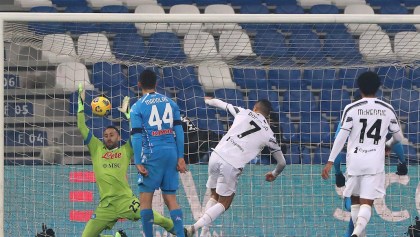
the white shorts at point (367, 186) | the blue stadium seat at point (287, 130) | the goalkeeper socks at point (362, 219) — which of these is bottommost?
the goalkeeper socks at point (362, 219)

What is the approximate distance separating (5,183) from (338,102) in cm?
463

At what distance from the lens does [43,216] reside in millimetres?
13727

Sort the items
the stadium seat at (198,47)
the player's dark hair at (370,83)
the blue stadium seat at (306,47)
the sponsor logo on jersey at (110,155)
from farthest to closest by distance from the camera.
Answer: the blue stadium seat at (306,47) < the stadium seat at (198,47) < the sponsor logo on jersey at (110,155) < the player's dark hair at (370,83)

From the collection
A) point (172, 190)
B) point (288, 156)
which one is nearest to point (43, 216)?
point (172, 190)

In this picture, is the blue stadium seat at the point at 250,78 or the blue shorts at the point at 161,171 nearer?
the blue shorts at the point at 161,171

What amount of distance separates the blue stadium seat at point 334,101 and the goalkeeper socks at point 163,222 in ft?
10.1

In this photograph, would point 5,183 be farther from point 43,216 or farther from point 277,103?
point 277,103

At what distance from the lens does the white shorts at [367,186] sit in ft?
38.3

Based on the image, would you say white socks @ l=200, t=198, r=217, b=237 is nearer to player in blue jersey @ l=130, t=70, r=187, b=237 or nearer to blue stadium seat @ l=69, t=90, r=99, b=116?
player in blue jersey @ l=130, t=70, r=187, b=237

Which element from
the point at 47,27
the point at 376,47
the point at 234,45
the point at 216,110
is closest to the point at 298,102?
the point at 216,110

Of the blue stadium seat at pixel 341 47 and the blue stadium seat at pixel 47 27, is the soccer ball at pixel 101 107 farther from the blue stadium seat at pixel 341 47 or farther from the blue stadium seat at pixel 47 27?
the blue stadium seat at pixel 341 47

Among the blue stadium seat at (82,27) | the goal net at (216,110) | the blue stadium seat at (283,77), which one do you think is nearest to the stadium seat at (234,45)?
the goal net at (216,110)

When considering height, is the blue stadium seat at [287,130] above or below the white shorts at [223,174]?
above

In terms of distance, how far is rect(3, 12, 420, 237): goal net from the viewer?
548 inches
